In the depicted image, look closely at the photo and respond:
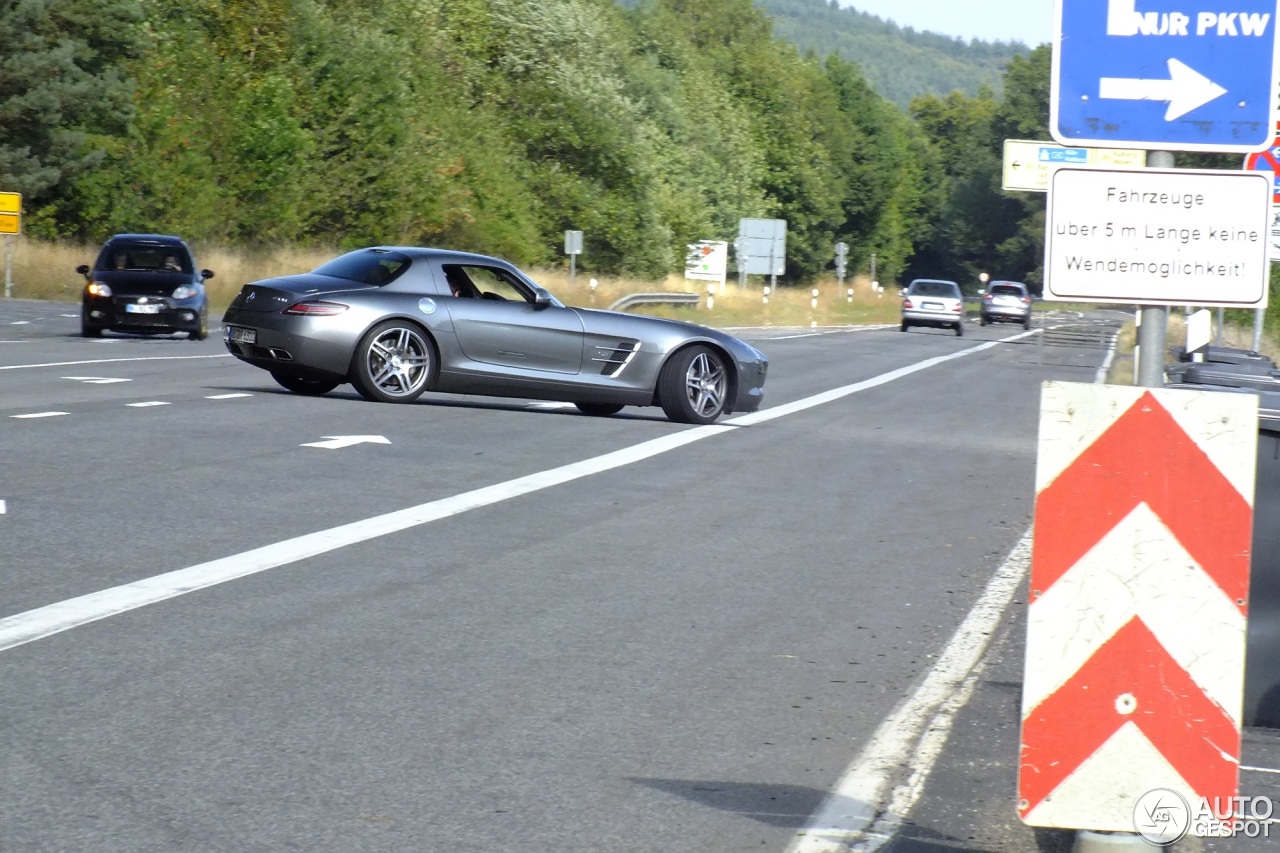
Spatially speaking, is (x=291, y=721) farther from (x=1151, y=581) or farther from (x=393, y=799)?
(x=1151, y=581)

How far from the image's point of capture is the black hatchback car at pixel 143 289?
25797mm

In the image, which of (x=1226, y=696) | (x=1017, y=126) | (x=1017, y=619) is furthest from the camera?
(x=1017, y=126)

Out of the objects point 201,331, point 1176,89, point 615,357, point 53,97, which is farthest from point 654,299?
point 1176,89

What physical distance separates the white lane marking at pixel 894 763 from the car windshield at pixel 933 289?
4531cm

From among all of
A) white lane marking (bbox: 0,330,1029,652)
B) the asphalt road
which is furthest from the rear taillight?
white lane marking (bbox: 0,330,1029,652)

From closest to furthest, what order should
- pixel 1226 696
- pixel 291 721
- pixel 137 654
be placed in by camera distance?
pixel 1226 696, pixel 291 721, pixel 137 654

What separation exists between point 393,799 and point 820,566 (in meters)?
4.46

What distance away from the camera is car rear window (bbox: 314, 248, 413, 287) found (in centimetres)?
1576

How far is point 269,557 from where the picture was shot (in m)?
8.28

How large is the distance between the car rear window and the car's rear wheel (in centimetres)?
46

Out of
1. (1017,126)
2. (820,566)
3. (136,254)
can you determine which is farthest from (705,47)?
(820,566)

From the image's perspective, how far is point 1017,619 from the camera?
7.95 metres

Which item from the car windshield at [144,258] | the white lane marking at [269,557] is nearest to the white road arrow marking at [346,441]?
the white lane marking at [269,557]

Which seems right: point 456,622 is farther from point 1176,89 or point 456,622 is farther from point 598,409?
point 598,409
